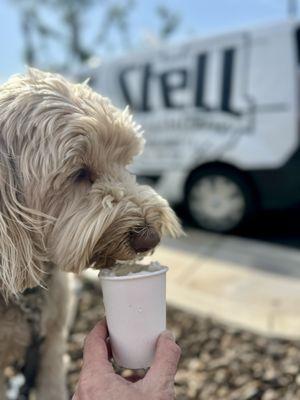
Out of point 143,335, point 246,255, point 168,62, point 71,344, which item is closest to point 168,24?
point 168,62

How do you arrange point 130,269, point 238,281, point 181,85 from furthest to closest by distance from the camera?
point 181,85
point 238,281
point 130,269

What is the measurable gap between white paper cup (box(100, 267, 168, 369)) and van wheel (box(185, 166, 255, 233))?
5.57 meters

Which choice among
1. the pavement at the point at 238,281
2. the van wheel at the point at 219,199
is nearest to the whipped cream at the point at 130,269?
the pavement at the point at 238,281

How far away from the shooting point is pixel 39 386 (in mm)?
2639

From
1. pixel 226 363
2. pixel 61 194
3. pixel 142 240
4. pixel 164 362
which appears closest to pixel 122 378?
pixel 164 362

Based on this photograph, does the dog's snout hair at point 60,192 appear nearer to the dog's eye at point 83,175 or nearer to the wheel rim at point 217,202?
the dog's eye at point 83,175

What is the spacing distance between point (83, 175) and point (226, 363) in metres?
1.76

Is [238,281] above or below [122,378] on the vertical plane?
below

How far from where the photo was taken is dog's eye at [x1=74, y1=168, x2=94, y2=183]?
6.74 ft

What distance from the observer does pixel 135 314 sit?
1.67 metres

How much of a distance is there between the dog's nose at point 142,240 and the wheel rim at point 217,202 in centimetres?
537

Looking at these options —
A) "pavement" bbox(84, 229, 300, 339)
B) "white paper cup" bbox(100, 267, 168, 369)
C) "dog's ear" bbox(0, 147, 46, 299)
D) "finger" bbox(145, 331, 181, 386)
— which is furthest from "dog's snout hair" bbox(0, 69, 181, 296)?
"pavement" bbox(84, 229, 300, 339)

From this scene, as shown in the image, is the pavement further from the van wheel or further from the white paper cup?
the white paper cup

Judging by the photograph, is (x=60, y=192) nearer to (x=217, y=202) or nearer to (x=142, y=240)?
(x=142, y=240)
